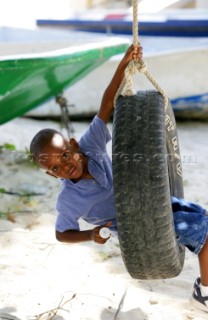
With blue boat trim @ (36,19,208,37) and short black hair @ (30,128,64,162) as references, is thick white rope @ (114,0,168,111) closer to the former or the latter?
short black hair @ (30,128,64,162)

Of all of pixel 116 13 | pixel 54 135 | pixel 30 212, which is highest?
pixel 54 135

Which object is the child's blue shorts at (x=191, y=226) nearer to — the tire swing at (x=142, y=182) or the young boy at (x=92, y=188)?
the young boy at (x=92, y=188)

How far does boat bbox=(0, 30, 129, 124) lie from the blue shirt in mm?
1314

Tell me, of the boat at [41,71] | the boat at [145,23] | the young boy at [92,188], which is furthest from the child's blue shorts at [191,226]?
the boat at [145,23]

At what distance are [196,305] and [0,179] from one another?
1936mm

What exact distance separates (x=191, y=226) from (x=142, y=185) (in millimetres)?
394

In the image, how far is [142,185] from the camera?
1825 mm

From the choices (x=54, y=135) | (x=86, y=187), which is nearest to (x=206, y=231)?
(x=86, y=187)

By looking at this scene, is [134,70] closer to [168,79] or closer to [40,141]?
[40,141]

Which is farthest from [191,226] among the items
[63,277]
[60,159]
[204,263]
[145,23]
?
[145,23]

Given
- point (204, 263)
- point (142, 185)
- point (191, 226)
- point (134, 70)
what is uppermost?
point (134, 70)

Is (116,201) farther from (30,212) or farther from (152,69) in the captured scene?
(152,69)

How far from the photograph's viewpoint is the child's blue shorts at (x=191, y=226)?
2.11 meters

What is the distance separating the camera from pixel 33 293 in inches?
96.8
